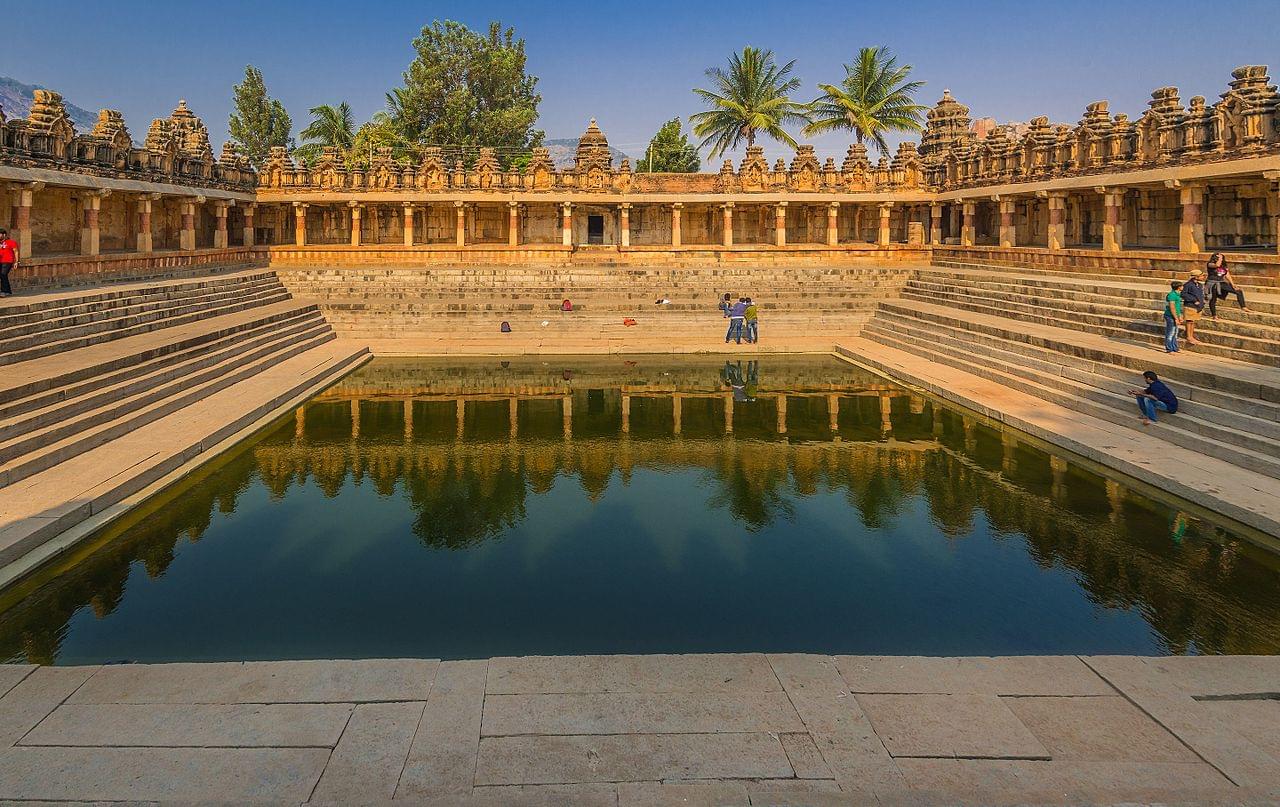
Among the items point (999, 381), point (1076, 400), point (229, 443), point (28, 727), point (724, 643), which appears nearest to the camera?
point (28, 727)

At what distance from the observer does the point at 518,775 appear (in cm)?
403

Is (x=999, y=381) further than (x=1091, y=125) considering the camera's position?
No

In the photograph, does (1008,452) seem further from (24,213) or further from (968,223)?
(968,223)

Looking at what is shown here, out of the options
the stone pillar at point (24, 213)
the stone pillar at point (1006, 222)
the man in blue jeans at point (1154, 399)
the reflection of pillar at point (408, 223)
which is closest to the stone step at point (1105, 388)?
the man in blue jeans at point (1154, 399)

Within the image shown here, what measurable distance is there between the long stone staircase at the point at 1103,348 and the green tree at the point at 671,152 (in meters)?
32.2

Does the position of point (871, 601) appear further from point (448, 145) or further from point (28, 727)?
point (448, 145)

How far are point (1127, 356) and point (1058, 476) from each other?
5.30 m

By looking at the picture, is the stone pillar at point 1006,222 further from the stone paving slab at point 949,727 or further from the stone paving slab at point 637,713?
the stone paving slab at point 637,713

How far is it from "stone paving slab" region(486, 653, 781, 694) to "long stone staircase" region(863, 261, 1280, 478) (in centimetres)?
772

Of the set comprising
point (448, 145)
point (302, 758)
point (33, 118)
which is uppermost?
point (448, 145)

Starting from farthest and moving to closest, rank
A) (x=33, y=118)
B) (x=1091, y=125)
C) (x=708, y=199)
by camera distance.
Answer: (x=708, y=199), (x=1091, y=125), (x=33, y=118)

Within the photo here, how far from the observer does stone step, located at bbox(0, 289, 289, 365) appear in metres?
13.1

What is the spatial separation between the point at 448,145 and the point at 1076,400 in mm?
40687

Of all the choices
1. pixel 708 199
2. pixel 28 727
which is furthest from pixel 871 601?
pixel 708 199
